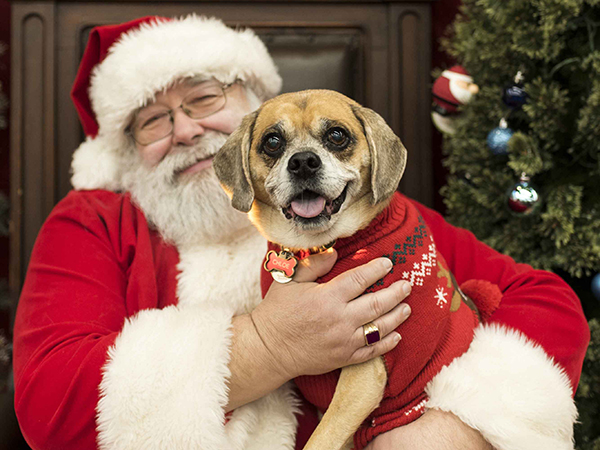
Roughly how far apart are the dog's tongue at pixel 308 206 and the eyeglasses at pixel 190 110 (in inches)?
26.4

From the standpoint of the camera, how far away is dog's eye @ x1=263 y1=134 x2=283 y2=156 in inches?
52.7

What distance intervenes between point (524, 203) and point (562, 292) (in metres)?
0.37

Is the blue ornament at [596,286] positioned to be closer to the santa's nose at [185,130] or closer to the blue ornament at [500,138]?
the blue ornament at [500,138]

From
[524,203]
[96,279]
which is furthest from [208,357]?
[524,203]

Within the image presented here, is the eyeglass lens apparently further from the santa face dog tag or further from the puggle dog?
the santa face dog tag

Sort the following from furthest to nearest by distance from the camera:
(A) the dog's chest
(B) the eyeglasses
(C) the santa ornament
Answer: (C) the santa ornament
(B) the eyeglasses
(A) the dog's chest

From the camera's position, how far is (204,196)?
169 centimetres

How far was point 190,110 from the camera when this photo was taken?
5.81ft

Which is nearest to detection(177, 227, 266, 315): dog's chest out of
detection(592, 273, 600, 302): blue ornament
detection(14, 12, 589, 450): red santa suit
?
detection(14, 12, 589, 450): red santa suit

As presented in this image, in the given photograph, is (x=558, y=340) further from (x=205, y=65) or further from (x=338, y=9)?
(x=338, y=9)

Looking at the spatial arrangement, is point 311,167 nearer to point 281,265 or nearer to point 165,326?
point 281,265

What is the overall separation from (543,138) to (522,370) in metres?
0.90

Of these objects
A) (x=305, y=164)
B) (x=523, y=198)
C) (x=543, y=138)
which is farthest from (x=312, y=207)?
(x=543, y=138)

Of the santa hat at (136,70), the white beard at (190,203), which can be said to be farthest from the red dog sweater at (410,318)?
the santa hat at (136,70)
